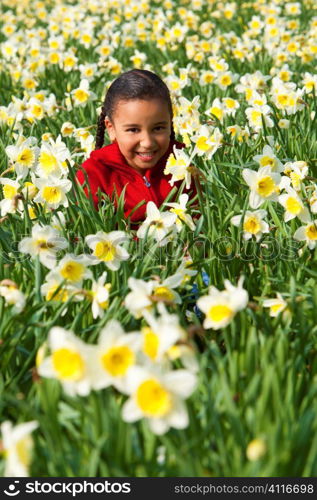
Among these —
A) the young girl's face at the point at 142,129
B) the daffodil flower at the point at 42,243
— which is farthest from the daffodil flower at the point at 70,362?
the young girl's face at the point at 142,129

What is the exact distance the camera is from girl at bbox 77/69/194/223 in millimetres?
3025

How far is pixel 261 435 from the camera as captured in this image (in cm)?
147

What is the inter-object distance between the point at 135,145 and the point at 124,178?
0.62 feet

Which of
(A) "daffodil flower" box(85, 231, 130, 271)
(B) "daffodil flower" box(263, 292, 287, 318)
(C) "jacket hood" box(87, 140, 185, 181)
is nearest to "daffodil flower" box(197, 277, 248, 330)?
(B) "daffodil flower" box(263, 292, 287, 318)

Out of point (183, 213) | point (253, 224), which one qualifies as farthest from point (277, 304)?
point (183, 213)

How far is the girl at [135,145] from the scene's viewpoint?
9.93ft

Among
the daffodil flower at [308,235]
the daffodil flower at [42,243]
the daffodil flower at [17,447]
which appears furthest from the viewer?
the daffodil flower at [308,235]

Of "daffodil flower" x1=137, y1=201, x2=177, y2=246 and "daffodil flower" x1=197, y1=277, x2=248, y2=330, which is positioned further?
"daffodil flower" x1=137, y1=201, x2=177, y2=246

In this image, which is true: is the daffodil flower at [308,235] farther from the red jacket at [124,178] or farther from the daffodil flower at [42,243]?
the red jacket at [124,178]

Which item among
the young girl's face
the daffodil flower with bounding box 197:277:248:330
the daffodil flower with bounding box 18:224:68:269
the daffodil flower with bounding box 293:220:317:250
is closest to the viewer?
the daffodil flower with bounding box 197:277:248:330

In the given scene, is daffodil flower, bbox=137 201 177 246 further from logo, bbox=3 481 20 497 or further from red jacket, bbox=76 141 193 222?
logo, bbox=3 481 20 497

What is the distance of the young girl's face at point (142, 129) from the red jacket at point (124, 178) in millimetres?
55

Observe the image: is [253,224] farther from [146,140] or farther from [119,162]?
[119,162]

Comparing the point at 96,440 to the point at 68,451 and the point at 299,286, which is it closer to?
the point at 68,451
